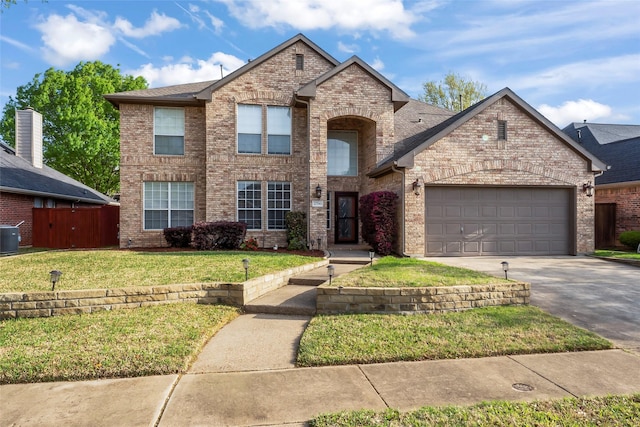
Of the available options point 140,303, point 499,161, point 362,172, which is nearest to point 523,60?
point 499,161

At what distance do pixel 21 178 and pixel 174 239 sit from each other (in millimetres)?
8514

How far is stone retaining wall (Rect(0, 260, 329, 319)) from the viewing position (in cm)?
565

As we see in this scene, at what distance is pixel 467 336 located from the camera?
4789 mm

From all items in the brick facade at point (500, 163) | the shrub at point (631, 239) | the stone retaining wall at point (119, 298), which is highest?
the brick facade at point (500, 163)

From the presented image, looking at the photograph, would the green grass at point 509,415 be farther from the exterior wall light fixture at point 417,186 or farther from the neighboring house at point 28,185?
the neighboring house at point 28,185

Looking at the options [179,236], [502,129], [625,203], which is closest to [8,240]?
[179,236]

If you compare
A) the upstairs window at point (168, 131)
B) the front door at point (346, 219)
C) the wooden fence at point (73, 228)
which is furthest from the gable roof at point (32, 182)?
the front door at point (346, 219)

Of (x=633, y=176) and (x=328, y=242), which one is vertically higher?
(x=633, y=176)

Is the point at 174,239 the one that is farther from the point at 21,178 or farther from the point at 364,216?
the point at 21,178

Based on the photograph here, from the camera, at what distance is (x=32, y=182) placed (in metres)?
16.5

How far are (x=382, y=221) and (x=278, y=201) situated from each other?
4.29m

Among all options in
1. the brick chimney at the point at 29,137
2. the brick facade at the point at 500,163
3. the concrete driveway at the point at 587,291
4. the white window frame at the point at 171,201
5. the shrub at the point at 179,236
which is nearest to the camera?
the concrete driveway at the point at 587,291

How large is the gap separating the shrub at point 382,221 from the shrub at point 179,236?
21.1 feet

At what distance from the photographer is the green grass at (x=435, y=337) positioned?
428 centimetres
